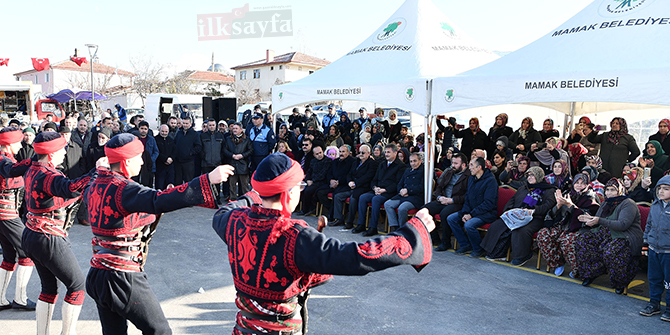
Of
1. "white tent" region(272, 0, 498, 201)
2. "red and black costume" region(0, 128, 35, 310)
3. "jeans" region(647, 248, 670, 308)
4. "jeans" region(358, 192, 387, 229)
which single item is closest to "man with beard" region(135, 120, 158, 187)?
"white tent" region(272, 0, 498, 201)

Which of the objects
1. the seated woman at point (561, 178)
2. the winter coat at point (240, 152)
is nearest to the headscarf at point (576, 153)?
the seated woman at point (561, 178)

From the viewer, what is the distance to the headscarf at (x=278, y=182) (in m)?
2.14

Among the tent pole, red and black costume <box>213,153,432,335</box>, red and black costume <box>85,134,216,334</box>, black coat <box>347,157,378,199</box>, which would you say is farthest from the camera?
black coat <box>347,157,378,199</box>

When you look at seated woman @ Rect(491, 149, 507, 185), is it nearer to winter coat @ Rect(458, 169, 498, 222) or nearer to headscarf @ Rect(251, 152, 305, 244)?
winter coat @ Rect(458, 169, 498, 222)

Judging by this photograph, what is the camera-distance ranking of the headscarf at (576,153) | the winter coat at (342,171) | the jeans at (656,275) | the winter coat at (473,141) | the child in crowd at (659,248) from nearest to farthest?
the child in crowd at (659,248), the jeans at (656,275), the headscarf at (576,153), the winter coat at (342,171), the winter coat at (473,141)

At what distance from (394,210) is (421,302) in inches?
108

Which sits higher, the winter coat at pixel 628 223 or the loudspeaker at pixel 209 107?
the loudspeaker at pixel 209 107

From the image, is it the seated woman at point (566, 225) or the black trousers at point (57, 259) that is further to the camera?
the seated woman at point (566, 225)

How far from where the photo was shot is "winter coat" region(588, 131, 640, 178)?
313 inches

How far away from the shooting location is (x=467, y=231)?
6711mm

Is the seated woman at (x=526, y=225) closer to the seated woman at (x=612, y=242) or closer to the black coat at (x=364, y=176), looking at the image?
the seated woman at (x=612, y=242)

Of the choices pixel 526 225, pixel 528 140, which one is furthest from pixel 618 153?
pixel 526 225

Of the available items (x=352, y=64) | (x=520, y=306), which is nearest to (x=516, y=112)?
(x=352, y=64)

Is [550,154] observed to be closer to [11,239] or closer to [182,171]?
[182,171]
